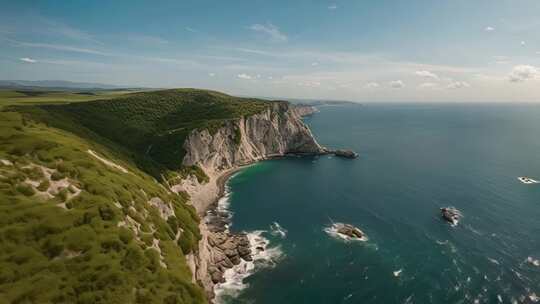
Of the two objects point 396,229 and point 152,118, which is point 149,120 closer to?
point 152,118

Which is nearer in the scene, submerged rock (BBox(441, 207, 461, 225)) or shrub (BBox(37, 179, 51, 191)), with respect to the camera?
shrub (BBox(37, 179, 51, 191))

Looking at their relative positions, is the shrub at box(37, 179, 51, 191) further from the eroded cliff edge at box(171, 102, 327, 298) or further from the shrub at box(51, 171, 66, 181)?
the eroded cliff edge at box(171, 102, 327, 298)

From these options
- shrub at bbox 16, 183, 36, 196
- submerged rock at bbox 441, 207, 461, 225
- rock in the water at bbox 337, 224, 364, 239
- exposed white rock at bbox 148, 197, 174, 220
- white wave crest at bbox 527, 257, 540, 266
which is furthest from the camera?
submerged rock at bbox 441, 207, 461, 225

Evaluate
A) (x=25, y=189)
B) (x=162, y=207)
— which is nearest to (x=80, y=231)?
(x=25, y=189)

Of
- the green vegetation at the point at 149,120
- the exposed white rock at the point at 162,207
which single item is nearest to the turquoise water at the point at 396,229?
the exposed white rock at the point at 162,207

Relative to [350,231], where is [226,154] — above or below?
above

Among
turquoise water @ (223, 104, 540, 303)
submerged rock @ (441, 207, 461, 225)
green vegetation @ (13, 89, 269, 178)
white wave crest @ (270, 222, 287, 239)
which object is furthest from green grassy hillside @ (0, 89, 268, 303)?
submerged rock @ (441, 207, 461, 225)

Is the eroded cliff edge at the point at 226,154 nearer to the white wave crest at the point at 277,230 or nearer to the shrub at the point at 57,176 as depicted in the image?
the white wave crest at the point at 277,230
